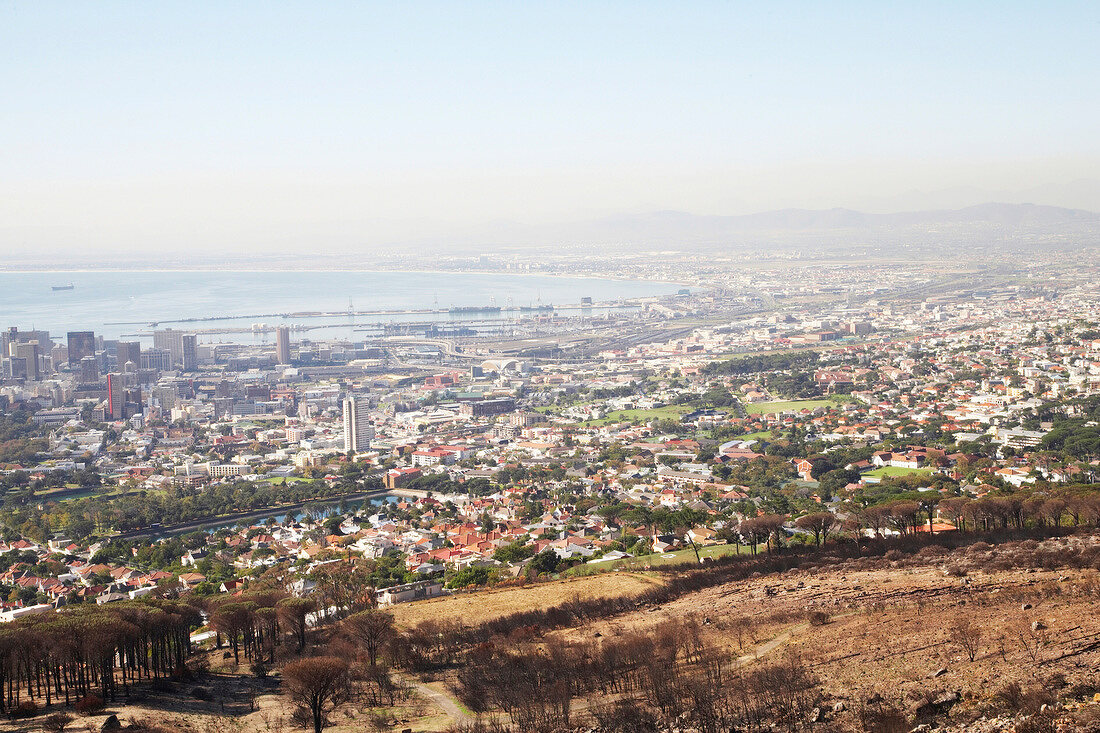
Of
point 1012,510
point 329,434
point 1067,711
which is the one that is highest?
point 1067,711

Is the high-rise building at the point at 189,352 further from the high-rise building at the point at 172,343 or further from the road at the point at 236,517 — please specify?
the road at the point at 236,517

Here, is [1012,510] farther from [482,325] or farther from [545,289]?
[545,289]

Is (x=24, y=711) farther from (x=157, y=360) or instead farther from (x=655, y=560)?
(x=157, y=360)

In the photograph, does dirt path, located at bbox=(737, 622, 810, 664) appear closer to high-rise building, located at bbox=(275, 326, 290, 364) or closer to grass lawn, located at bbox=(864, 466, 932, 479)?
grass lawn, located at bbox=(864, 466, 932, 479)

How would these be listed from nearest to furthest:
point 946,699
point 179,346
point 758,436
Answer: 1. point 946,699
2. point 758,436
3. point 179,346

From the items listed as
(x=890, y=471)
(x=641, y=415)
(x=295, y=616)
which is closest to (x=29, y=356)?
(x=641, y=415)

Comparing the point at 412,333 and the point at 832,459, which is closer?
the point at 832,459

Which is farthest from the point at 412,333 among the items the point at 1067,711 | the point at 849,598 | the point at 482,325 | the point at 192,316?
the point at 1067,711
